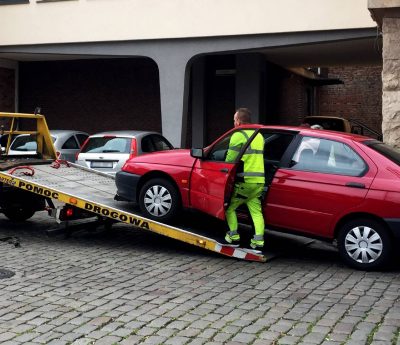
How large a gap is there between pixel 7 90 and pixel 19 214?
14515mm

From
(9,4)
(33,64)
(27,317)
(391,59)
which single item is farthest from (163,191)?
(33,64)

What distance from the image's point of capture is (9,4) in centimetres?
2019

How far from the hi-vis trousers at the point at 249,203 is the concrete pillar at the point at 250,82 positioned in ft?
40.3

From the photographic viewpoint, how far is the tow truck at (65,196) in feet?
27.3

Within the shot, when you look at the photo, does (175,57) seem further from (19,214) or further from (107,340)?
(107,340)

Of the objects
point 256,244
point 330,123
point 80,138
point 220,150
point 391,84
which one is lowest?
point 256,244

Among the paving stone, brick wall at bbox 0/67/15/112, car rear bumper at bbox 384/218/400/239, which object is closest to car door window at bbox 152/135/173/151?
car rear bumper at bbox 384/218/400/239

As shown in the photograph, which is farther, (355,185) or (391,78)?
(391,78)

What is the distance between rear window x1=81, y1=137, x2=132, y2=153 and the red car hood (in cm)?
455

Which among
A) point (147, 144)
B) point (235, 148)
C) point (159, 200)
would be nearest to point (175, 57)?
point (147, 144)

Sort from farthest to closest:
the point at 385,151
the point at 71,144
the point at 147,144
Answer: the point at 71,144, the point at 147,144, the point at 385,151

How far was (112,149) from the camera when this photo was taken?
45.3 feet

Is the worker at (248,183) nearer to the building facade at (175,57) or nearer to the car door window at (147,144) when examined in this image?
the car door window at (147,144)

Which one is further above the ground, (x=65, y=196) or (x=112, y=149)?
(x=112, y=149)
